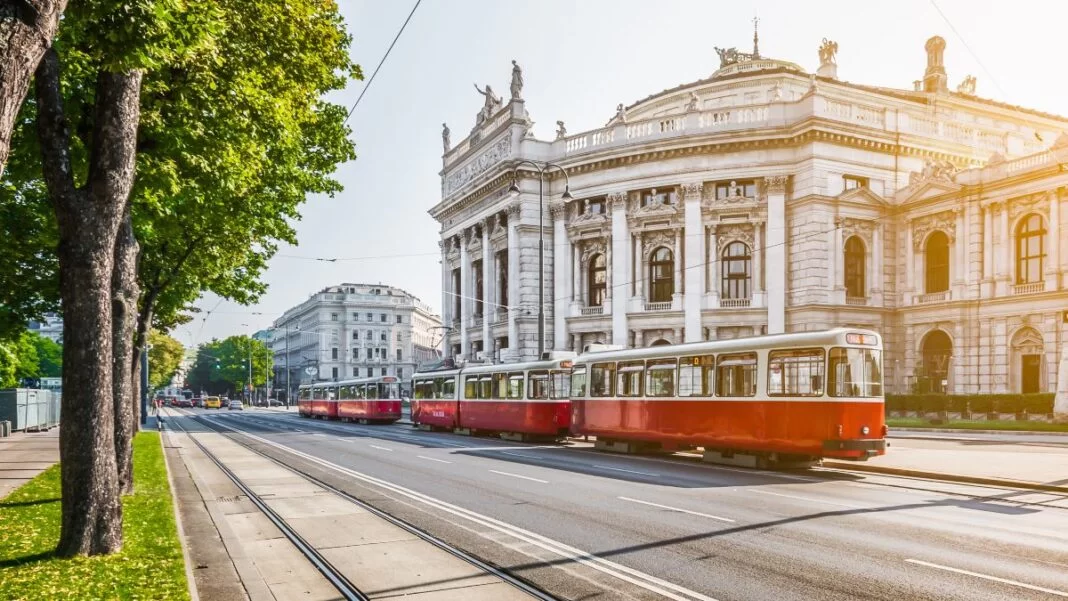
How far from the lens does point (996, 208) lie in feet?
133

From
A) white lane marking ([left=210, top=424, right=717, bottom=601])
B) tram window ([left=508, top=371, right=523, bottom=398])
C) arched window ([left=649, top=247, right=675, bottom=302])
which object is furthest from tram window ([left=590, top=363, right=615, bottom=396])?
arched window ([left=649, top=247, right=675, bottom=302])

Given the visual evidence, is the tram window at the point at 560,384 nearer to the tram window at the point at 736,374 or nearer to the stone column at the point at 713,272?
the tram window at the point at 736,374

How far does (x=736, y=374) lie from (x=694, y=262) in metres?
27.4

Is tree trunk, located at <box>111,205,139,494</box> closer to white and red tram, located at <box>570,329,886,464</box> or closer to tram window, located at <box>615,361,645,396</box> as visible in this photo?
white and red tram, located at <box>570,329,886,464</box>

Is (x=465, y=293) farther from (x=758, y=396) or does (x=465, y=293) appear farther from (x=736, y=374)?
(x=758, y=396)

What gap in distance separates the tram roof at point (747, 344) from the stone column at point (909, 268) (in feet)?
84.5

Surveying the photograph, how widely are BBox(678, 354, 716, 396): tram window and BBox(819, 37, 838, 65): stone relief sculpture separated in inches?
1623

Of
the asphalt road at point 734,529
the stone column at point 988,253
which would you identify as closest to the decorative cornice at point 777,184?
the stone column at point 988,253

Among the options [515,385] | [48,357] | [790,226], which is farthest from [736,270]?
[48,357]

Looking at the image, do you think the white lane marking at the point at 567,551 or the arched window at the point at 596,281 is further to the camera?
the arched window at the point at 596,281

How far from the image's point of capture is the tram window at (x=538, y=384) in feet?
101

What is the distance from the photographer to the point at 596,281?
53.6 m

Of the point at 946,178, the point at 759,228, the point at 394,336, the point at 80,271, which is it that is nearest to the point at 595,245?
the point at 759,228

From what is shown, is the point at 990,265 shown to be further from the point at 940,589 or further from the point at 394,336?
the point at 394,336
